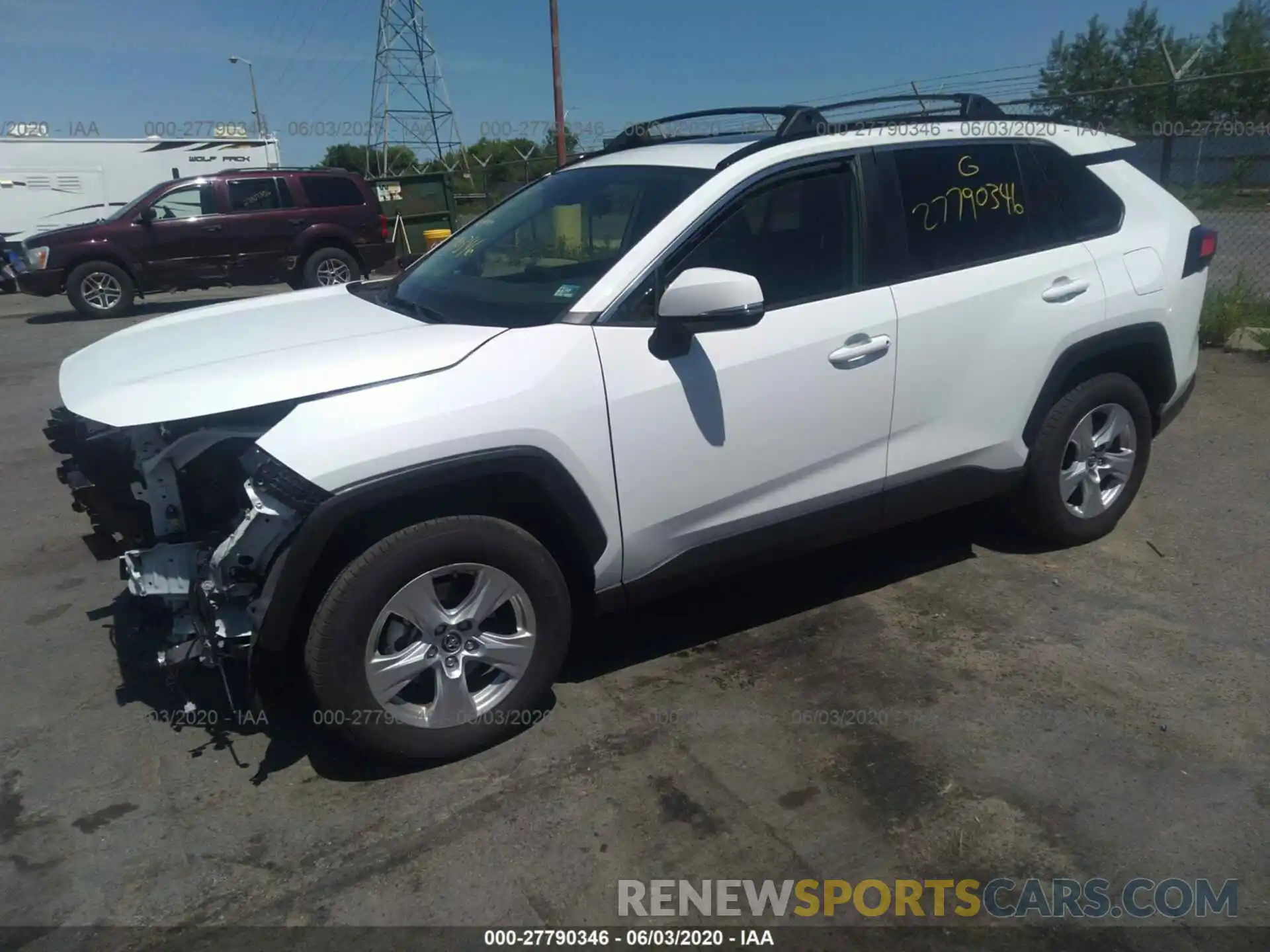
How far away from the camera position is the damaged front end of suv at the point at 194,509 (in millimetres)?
2812

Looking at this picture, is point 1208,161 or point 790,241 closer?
point 790,241

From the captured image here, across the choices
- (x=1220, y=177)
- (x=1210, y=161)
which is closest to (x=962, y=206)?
(x=1220, y=177)

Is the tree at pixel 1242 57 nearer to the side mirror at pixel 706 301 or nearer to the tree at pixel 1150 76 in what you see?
the tree at pixel 1150 76

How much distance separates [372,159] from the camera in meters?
46.0

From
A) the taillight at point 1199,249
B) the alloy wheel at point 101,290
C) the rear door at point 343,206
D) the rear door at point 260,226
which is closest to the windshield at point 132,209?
the alloy wheel at point 101,290

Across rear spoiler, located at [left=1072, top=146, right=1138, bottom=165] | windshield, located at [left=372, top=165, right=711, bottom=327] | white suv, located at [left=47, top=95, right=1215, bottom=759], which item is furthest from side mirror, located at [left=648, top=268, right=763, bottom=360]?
rear spoiler, located at [left=1072, top=146, right=1138, bottom=165]

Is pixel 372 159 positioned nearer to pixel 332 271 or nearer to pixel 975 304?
pixel 332 271

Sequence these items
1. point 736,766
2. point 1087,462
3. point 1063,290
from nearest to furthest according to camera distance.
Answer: point 736,766, point 1063,290, point 1087,462

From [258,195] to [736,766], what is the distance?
13.5 meters

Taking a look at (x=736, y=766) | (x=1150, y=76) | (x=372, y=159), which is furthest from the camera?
(x=372, y=159)

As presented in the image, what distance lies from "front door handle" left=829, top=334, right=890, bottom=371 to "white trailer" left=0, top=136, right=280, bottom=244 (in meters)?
17.8

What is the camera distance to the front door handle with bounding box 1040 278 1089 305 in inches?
162

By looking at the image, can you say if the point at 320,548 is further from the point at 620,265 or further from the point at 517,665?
the point at 620,265

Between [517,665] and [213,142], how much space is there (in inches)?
801
